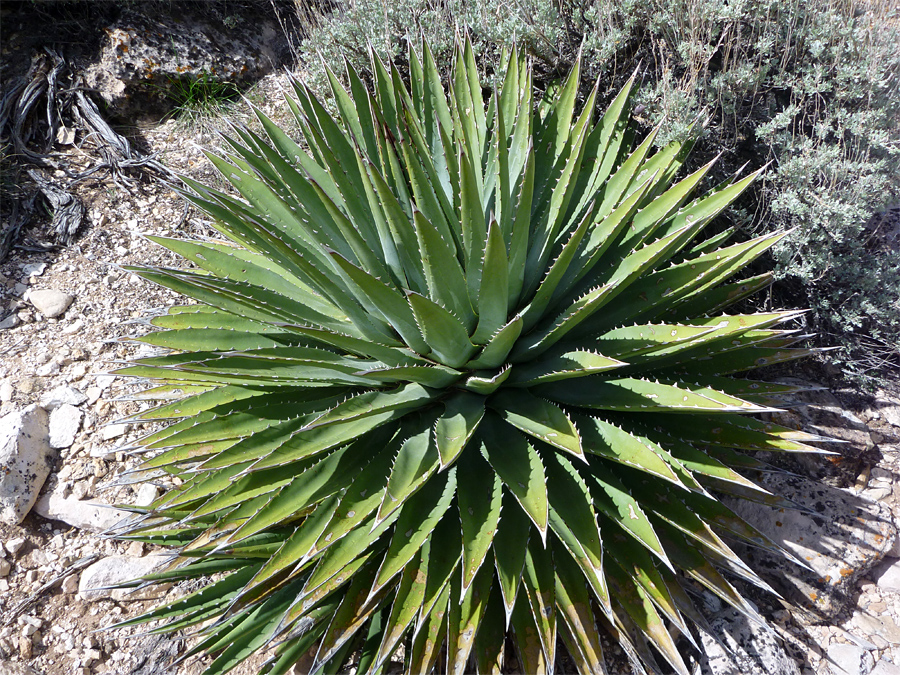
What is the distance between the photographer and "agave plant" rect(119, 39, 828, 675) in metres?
1.80

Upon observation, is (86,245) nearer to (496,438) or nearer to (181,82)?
(181,82)

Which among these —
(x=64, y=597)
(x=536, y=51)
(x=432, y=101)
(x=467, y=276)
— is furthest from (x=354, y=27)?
(x=64, y=597)

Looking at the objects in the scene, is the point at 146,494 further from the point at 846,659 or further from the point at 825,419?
the point at 825,419

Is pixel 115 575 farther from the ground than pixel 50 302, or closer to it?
closer to it

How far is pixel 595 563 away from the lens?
1706 mm

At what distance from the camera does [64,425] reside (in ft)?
9.91

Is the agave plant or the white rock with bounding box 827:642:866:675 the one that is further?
the white rock with bounding box 827:642:866:675

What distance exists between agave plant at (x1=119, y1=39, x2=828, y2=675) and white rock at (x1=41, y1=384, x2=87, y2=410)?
3.59 feet

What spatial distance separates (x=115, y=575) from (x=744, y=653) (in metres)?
2.75

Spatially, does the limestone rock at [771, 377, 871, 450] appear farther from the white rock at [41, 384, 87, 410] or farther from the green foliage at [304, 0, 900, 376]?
the white rock at [41, 384, 87, 410]

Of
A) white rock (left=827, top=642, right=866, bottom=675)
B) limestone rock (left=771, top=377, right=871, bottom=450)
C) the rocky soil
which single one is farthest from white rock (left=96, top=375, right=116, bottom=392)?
white rock (left=827, top=642, right=866, bottom=675)

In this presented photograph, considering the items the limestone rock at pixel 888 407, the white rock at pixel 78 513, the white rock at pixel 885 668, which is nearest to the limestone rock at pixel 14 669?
the white rock at pixel 78 513

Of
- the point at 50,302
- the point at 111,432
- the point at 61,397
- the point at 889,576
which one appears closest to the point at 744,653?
the point at 889,576

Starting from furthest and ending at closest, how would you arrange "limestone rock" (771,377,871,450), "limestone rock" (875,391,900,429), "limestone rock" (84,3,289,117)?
"limestone rock" (84,3,289,117), "limestone rock" (875,391,900,429), "limestone rock" (771,377,871,450)
